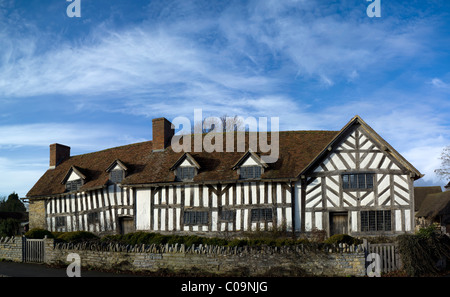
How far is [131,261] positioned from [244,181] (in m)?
8.53

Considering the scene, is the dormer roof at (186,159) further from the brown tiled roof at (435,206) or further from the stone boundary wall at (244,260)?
the brown tiled roof at (435,206)

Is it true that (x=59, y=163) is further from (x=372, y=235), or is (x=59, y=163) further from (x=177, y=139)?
(x=372, y=235)

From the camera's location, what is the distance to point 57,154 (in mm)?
34844

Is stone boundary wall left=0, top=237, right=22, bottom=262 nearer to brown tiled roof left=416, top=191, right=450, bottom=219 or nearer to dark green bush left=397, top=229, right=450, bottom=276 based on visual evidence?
dark green bush left=397, top=229, right=450, bottom=276

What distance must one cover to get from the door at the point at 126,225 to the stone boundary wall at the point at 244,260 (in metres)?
9.10

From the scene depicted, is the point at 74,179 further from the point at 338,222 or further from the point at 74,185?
the point at 338,222

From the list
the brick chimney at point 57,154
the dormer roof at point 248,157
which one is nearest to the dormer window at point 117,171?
the dormer roof at point 248,157

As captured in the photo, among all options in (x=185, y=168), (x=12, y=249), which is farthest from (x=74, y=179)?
(x=185, y=168)

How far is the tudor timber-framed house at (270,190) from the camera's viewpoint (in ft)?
69.9

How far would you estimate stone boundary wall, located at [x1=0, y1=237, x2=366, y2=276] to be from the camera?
14.0 meters

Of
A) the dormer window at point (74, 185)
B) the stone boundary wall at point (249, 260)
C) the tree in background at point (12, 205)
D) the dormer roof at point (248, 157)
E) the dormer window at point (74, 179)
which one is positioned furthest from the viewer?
the tree in background at point (12, 205)

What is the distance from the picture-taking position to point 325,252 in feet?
46.4

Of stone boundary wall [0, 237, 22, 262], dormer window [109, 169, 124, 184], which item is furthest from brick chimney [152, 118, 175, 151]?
stone boundary wall [0, 237, 22, 262]
